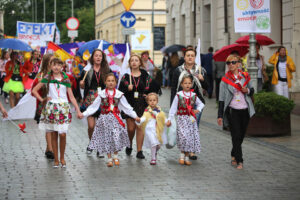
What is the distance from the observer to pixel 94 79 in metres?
11.2

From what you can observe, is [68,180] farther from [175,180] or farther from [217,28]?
[217,28]

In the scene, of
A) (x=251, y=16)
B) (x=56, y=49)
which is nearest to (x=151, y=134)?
(x=251, y=16)

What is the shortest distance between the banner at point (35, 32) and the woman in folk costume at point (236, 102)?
2398cm

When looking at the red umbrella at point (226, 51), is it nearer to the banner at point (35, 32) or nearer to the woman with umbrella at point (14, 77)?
the woman with umbrella at point (14, 77)

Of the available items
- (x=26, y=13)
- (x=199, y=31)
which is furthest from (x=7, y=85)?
(x=26, y=13)

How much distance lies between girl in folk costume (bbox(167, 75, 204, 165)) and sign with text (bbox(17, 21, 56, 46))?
928 inches

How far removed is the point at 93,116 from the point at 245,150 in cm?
265

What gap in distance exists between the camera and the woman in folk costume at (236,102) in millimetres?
10047

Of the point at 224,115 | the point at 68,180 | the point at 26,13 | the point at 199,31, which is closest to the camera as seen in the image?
the point at 68,180

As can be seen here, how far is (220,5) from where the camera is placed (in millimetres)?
27688

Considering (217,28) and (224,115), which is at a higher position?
(217,28)

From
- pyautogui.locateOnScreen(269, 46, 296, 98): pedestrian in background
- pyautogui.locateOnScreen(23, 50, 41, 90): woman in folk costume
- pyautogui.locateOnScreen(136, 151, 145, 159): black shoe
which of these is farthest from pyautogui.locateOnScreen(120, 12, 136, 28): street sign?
pyautogui.locateOnScreen(136, 151, 145, 159): black shoe

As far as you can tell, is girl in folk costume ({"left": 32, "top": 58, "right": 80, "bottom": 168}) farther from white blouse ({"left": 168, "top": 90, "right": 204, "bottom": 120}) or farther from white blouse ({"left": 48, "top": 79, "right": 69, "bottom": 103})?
white blouse ({"left": 168, "top": 90, "right": 204, "bottom": 120})

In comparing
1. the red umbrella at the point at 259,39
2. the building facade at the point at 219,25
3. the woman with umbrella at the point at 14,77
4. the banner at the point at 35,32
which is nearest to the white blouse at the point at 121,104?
the red umbrella at the point at 259,39
